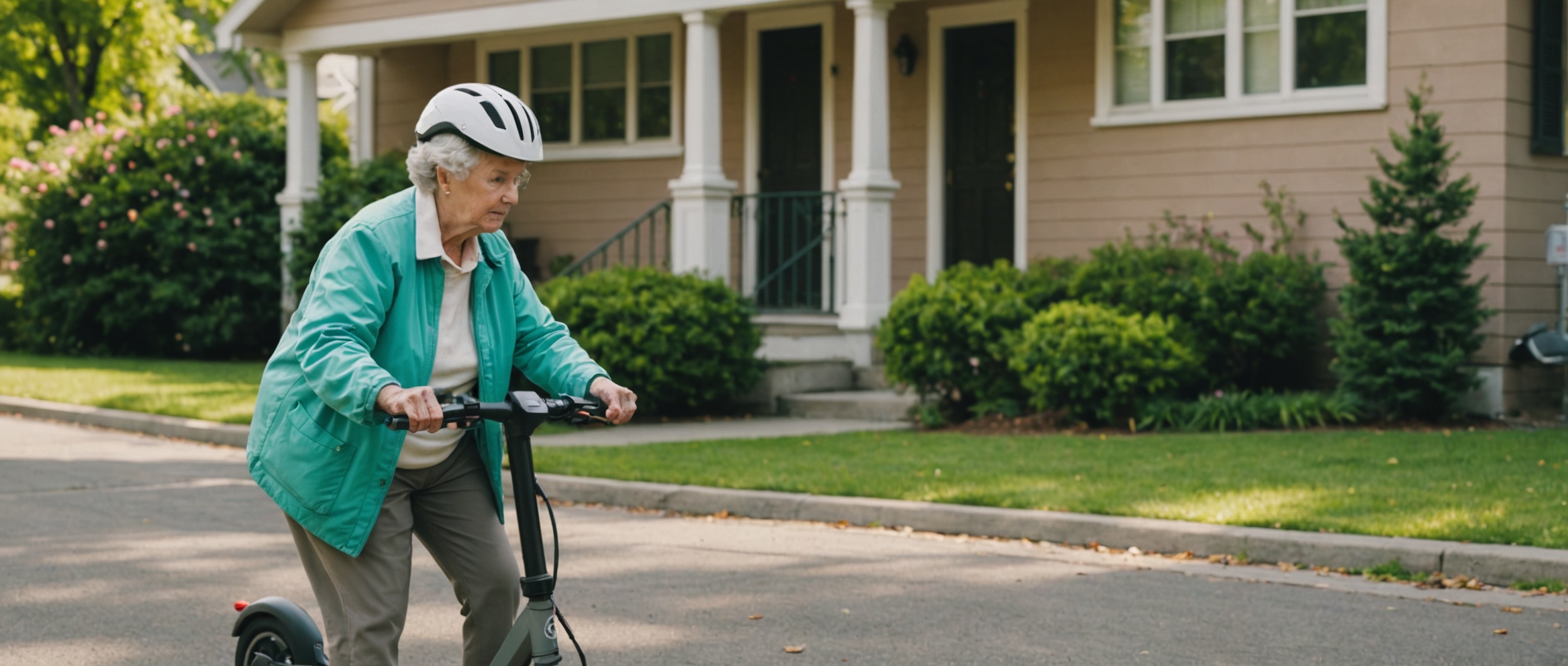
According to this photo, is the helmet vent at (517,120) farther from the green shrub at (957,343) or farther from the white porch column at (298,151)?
the white porch column at (298,151)

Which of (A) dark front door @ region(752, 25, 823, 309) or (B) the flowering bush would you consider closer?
(A) dark front door @ region(752, 25, 823, 309)

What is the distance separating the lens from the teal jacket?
323 cm

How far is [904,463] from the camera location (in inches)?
383

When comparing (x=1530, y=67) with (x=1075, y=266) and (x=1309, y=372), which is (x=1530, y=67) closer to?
(x=1309, y=372)

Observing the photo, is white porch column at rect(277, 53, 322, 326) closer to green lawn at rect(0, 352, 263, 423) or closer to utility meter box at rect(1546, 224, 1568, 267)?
green lawn at rect(0, 352, 263, 423)

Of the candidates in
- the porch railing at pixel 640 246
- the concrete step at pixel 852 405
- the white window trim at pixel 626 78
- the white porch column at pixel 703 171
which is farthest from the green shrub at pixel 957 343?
the white window trim at pixel 626 78

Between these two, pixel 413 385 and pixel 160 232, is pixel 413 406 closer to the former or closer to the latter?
pixel 413 385

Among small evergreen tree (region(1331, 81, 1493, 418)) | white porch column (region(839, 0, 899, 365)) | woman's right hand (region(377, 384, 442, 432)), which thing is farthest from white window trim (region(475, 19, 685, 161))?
woman's right hand (region(377, 384, 442, 432))

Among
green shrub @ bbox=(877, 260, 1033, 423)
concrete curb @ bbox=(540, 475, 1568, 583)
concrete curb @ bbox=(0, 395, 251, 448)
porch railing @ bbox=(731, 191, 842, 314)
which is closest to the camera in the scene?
concrete curb @ bbox=(540, 475, 1568, 583)

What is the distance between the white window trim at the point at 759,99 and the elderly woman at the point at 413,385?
1178cm

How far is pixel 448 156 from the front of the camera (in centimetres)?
336

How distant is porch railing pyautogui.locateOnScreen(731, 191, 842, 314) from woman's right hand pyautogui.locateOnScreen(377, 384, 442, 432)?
11.8 m

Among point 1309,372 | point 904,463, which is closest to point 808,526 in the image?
point 904,463

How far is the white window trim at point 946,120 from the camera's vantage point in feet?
47.6
